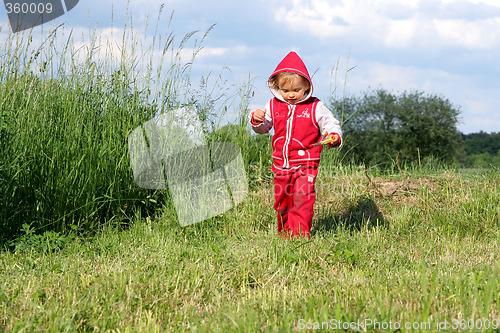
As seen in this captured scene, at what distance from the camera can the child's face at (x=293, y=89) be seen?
4.17 metres

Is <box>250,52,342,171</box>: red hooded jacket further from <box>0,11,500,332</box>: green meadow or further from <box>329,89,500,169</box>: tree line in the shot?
<box>329,89,500,169</box>: tree line

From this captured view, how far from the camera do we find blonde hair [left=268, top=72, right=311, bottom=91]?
420cm

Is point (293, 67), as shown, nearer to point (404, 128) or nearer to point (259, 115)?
point (259, 115)

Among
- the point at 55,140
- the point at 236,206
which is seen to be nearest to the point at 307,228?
the point at 236,206

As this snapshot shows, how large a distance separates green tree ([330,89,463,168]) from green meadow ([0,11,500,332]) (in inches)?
794

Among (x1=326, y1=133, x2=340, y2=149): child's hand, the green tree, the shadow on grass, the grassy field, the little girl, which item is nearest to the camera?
the grassy field

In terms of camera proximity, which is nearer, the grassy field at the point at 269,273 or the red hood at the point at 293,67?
the grassy field at the point at 269,273

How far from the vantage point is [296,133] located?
162 inches

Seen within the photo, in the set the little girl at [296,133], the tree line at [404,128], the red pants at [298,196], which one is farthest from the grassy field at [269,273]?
the tree line at [404,128]

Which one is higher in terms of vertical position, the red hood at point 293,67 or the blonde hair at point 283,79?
the red hood at point 293,67

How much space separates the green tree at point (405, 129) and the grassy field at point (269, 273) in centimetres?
2063

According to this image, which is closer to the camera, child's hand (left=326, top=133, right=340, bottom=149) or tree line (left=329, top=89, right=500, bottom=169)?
child's hand (left=326, top=133, right=340, bottom=149)

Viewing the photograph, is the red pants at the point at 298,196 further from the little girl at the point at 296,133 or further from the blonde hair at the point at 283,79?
the blonde hair at the point at 283,79

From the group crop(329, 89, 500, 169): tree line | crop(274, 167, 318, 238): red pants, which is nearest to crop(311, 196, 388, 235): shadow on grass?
crop(274, 167, 318, 238): red pants
